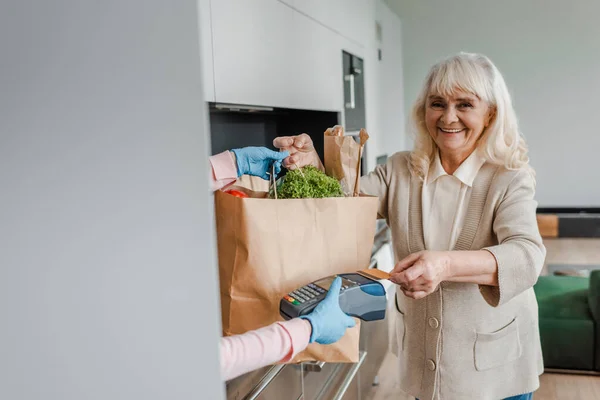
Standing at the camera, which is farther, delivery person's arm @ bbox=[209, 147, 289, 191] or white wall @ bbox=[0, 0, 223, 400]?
delivery person's arm @ bbox=[209, 147, 289, 191]

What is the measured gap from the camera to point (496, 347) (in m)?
1.40

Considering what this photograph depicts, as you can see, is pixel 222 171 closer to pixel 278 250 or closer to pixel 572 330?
pixel 278 250

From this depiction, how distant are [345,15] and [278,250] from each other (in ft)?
7.02

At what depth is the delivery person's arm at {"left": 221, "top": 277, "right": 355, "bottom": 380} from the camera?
2.54ft

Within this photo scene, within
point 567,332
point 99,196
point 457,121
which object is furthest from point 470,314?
point 567,332

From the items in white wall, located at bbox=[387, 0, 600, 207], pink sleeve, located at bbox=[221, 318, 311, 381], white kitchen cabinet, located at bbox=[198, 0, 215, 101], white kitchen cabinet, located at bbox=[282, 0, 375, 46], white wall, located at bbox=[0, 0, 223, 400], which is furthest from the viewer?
white wall, located at bbox=[387, 0, 600, 207]

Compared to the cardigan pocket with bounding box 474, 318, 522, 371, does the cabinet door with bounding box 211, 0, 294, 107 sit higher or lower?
higher

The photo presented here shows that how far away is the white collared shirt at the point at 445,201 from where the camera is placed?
1383mm

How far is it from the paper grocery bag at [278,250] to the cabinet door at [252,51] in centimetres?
64

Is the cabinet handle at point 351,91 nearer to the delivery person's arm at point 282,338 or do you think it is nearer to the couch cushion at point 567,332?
the couch cushion at point 567,332

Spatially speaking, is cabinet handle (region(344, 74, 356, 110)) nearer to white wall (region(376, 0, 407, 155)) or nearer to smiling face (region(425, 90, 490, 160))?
white wall (region(376, 0, 407, 155))

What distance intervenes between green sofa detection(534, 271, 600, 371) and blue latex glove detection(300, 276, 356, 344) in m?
2.19

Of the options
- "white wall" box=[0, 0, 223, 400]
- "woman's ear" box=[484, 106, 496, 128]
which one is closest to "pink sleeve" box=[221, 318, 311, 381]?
"white wall" box=[0, 0, 223, 400]

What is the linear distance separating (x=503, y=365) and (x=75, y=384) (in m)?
1.16
